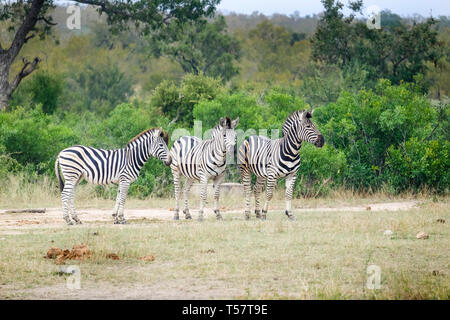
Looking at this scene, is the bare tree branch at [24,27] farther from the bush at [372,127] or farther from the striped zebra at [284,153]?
the striped zebra at [284,153]

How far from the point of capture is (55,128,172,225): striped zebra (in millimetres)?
12711

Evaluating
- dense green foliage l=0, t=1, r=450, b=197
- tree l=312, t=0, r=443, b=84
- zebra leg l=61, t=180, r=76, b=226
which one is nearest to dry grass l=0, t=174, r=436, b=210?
dense green foliage l=0, t=1, r=450, b=197

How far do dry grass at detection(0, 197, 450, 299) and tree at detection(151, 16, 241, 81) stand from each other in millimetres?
29315

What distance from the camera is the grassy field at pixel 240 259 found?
7.29 metres

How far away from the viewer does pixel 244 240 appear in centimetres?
1039

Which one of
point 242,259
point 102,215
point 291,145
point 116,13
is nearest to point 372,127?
point 291,145

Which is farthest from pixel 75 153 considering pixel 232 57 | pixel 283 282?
pixel 232 57

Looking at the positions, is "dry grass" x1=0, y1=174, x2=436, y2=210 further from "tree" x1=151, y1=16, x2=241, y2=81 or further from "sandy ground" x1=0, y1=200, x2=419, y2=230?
"tree" x1=151, y1=16, x2=241, y2=81

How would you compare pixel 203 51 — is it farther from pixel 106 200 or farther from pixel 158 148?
pixel 158 148


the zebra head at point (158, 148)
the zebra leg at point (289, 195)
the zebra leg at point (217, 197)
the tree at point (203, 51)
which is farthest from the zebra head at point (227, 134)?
the tree at point (203, 51)

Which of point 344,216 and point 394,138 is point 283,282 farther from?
point 394,138

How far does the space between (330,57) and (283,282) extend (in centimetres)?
2816

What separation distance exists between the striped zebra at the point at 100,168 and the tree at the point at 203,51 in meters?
27.6

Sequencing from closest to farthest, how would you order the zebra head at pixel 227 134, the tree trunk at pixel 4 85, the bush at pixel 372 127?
1. the zebra head at pixel 227 134
2. the bush at pixel 372 127
3. the tree trunk at pixel 4 85
